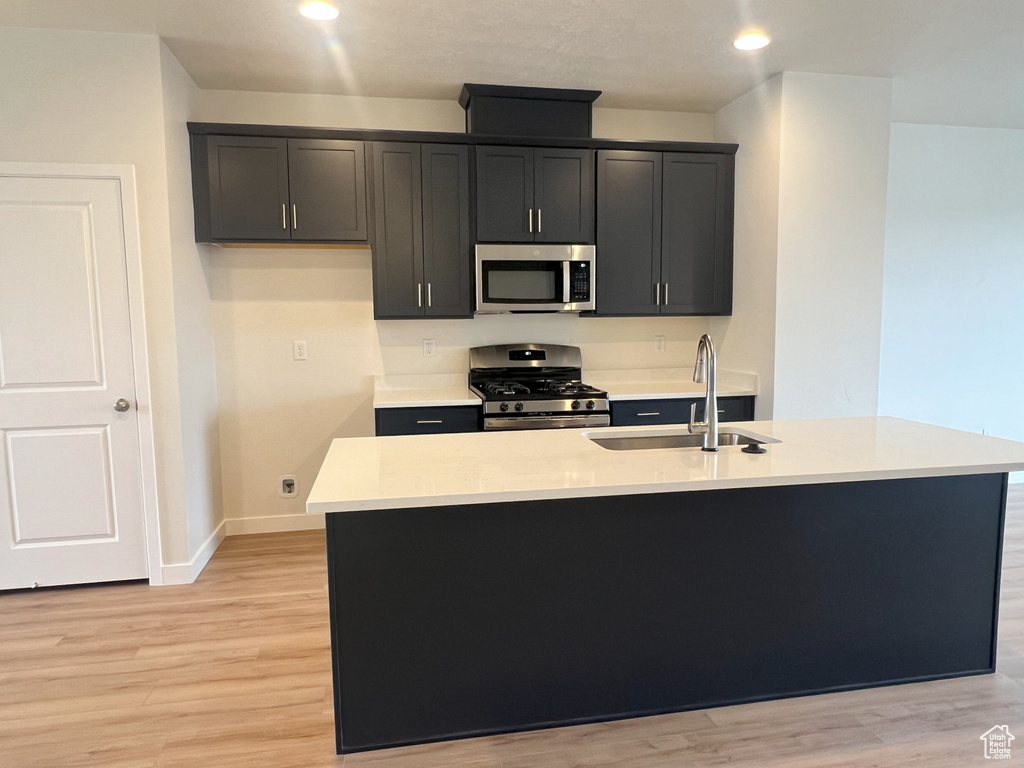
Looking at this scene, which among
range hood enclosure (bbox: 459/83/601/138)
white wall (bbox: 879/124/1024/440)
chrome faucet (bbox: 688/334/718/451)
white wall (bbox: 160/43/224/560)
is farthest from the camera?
white wall (bbox: 879/124/1024/440)

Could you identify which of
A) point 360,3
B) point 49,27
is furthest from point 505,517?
point 49,27

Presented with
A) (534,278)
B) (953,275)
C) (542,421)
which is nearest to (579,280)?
(534,278)

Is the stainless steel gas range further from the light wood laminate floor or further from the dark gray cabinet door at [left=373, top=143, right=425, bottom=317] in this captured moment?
the light wood laminate floor

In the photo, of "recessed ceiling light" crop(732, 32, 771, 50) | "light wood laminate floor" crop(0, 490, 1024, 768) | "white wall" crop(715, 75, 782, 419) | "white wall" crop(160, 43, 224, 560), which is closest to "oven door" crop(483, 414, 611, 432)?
"white wall" crop(715, 75, 782, 419)

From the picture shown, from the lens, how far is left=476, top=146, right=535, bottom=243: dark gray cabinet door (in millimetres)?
3746

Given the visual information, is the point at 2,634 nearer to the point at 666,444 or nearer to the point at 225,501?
the point at 225,501

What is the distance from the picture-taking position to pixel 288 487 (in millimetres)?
4051

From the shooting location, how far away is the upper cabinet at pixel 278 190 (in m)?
3.49

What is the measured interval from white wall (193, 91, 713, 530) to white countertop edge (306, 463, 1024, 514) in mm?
2347

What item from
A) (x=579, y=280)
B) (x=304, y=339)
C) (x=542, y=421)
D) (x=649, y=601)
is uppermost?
(x=579, y=280)

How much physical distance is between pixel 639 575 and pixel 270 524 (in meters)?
2.76

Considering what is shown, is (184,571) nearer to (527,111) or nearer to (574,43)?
(527,111)

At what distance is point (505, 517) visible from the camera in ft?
6.44

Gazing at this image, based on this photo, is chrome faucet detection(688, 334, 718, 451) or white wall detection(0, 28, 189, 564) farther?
white wall detection(0, 28, 189, 564)
